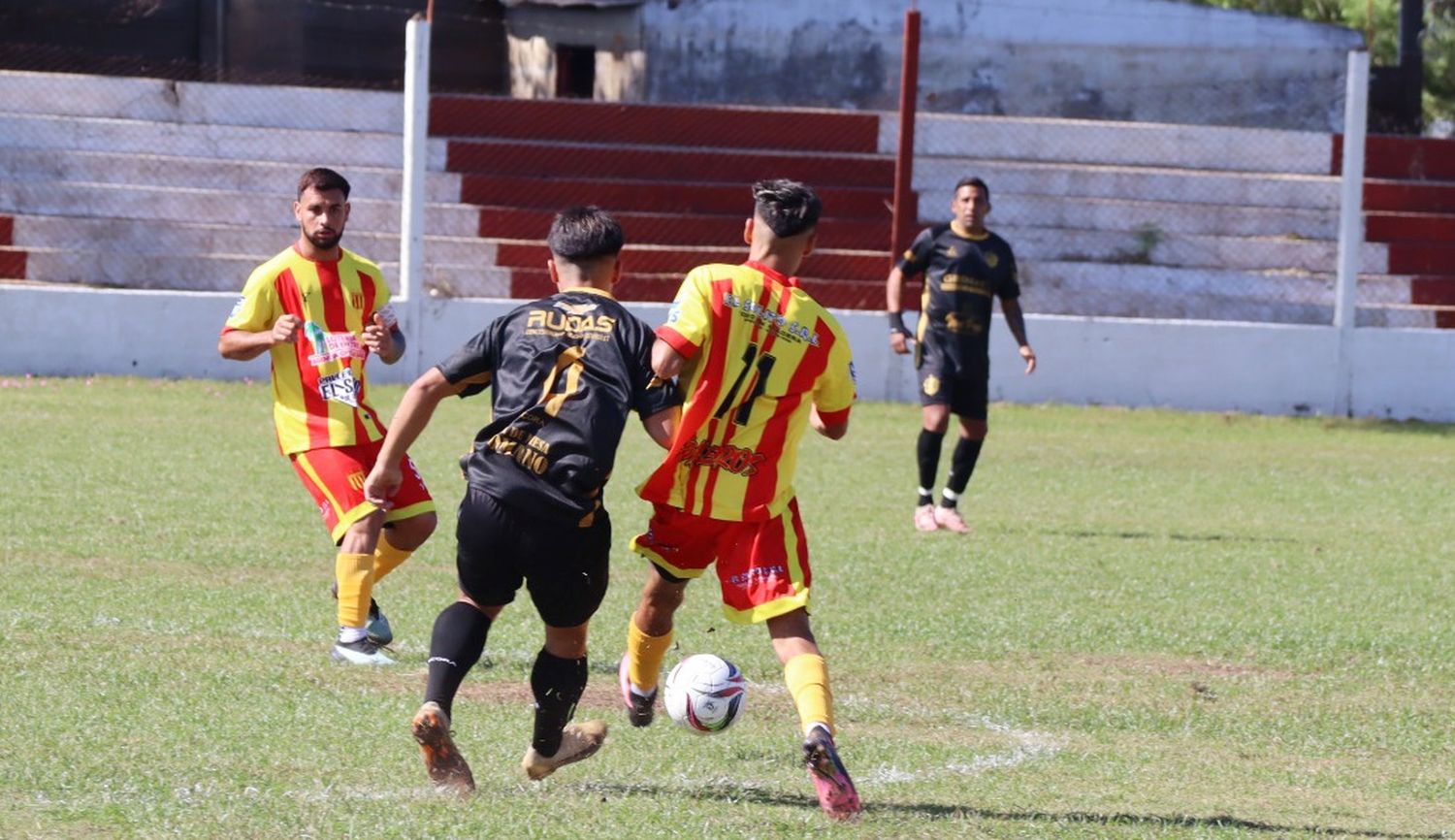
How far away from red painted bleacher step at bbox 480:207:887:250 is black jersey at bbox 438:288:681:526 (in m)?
14.1

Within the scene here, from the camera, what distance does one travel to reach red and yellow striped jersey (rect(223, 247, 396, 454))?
24.0 ft

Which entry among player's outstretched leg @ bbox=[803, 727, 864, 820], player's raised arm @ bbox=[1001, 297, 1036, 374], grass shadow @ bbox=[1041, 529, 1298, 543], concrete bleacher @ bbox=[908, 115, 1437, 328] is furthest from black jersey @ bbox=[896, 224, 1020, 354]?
concrete bleacher @ bbox=[908, 115, 1437, 328]

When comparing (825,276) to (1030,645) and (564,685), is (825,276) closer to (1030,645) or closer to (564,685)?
(1030,645)

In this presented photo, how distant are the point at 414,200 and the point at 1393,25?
621 inches

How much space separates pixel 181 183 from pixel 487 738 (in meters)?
14.6

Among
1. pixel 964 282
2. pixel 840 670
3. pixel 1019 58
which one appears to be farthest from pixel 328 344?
pixel 1019 58

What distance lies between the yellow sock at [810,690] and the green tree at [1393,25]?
74.5 ft

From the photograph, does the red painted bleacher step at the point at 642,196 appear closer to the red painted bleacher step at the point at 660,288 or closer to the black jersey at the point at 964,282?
the red painted bleacher step at the point at 660,288

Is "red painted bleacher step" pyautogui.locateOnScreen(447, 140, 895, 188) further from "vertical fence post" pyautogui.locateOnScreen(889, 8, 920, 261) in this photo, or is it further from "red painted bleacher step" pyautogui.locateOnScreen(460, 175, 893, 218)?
"vertical fence post" pyautogui.locateOnScreen(889, 8, 920, 261)

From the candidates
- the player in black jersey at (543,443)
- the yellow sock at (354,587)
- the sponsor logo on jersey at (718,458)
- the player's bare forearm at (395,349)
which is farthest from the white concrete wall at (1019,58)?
the player in black jersey at (543,443)

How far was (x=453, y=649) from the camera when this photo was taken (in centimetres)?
536

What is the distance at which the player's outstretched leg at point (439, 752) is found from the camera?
511cm

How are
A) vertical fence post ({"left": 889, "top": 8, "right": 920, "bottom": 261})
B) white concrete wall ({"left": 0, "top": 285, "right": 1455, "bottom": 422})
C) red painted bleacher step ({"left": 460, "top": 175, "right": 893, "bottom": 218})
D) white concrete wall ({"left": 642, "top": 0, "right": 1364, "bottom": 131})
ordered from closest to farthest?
white concrete wall ({"left": 0, "top": 285, "right": 1455, "bottom": 422}) < vertical fence post ({"left": 889, "top": 8, "right": 920, "bottom": 261}) < red painted bleacher step ({"left": 460, "top": 175, "right": 893, "bottom": 218}) < white concrete wall ({"left": 642, "top": 0, "right": 1364, "bottom": 131})

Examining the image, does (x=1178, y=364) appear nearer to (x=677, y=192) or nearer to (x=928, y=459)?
(x=677, y=192)
